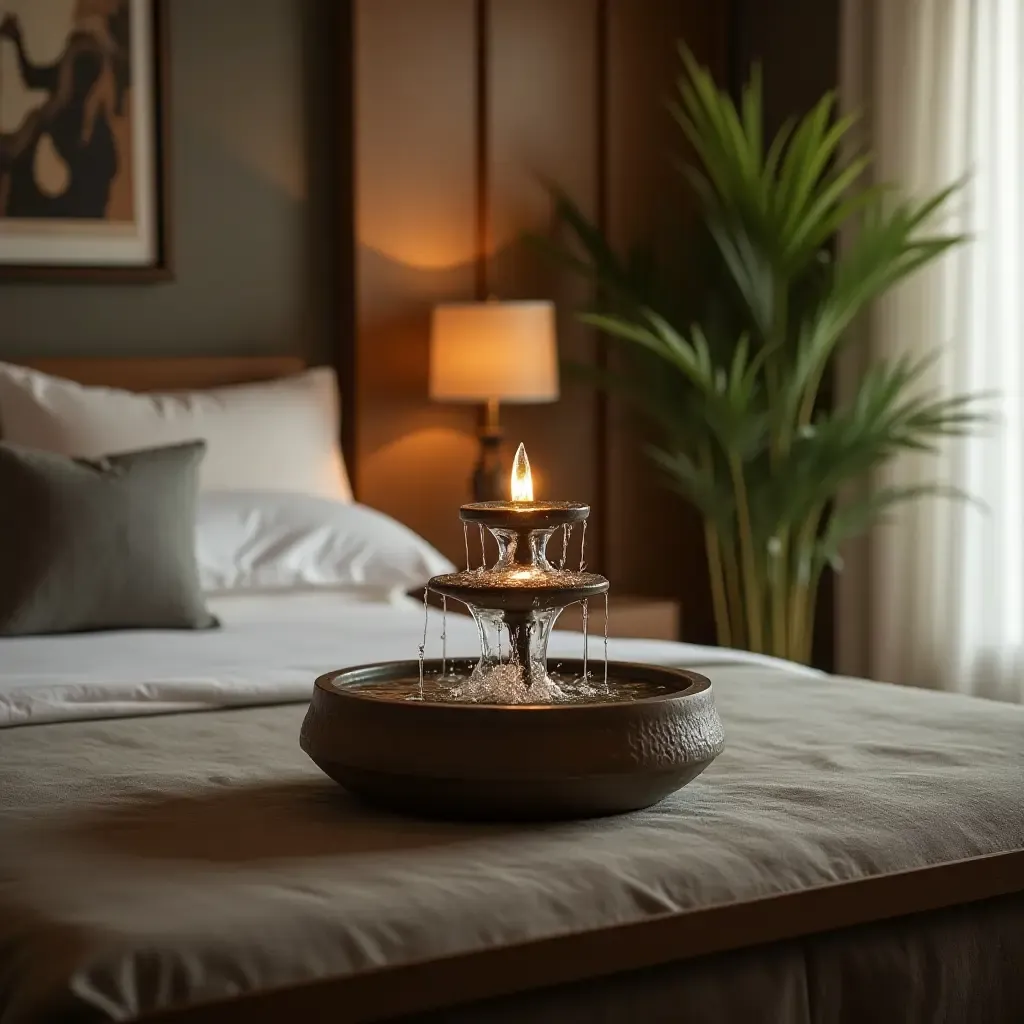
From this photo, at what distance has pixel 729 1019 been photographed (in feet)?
4.71

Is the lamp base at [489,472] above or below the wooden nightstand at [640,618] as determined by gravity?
above

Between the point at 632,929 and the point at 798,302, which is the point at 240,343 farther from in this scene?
the point at 632,929

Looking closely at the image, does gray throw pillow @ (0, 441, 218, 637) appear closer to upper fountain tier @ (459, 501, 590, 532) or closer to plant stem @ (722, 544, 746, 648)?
upper fountain tier @ (459, 501, 590, 532)

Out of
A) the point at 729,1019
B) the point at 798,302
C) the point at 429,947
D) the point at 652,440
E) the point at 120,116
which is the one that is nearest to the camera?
the point at 429,947

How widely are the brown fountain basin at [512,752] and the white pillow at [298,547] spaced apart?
65.8 inches

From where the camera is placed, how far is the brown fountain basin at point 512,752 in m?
1.54

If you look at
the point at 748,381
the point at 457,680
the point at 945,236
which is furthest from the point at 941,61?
the point at 457,680

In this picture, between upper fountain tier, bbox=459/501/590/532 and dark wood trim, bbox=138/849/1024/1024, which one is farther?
upper fountain tier, bbox=459/501/590/532

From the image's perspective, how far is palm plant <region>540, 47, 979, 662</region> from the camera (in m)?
3.89

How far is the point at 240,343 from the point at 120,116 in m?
0.62

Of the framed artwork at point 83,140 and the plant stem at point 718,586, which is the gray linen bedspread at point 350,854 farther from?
the plant stem at point 718,586

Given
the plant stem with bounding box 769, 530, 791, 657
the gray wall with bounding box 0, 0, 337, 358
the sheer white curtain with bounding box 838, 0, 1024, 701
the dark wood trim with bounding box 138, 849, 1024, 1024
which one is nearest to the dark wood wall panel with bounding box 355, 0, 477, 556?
the gray wall with bounding box 0, 0, 337, 358

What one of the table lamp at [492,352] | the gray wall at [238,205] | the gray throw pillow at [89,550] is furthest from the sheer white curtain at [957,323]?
the gray throw pillow at [89,550]

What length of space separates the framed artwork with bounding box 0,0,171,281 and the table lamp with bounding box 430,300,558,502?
711 mm
